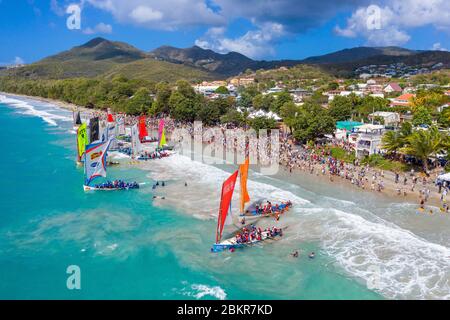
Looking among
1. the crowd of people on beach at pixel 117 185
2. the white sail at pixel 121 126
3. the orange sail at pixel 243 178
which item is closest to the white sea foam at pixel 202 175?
the crowd of people on beach at pixel 117 185

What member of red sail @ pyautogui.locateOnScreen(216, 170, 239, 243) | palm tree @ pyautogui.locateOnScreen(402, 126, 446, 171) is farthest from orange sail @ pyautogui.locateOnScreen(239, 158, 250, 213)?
palm tree @ pyautogui.locateOnScreen(402, 126, 446, 171)

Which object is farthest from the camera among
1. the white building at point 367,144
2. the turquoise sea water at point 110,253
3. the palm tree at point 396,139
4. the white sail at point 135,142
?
the white sail at point 135,142

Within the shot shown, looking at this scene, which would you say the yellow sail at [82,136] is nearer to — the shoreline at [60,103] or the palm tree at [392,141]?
the palm tree at [392,141]

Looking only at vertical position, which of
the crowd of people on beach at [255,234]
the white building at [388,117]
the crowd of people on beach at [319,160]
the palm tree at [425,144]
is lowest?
the crowd of people on beach at [255,234]

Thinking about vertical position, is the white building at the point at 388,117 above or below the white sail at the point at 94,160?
above
